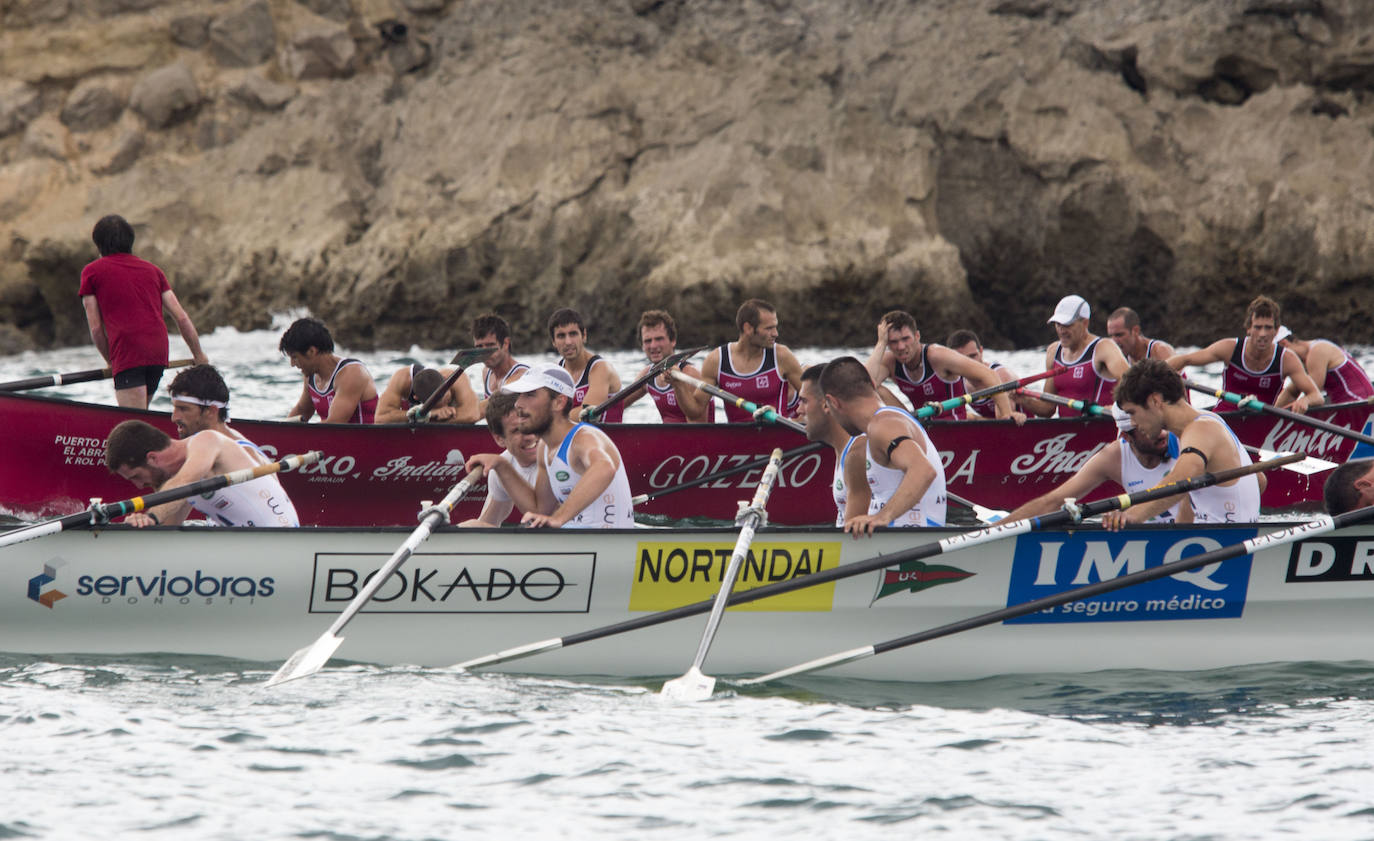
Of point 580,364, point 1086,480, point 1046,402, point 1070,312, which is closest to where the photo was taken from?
point 1086,480

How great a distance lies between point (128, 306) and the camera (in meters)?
10.8

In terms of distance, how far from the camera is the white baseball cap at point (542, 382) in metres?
7.64

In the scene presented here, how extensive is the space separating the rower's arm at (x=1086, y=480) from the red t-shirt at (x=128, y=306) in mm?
6413

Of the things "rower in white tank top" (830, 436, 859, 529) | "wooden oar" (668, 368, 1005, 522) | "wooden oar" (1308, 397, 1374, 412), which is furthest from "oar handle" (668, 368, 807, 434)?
"wooden oar" (1308, 397, 1374, 412)

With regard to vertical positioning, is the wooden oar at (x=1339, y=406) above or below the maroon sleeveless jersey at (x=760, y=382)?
above

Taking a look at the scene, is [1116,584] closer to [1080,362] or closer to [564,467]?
[564,467]

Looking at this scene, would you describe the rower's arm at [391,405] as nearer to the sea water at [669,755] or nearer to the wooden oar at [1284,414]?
the sea water at [669,755]

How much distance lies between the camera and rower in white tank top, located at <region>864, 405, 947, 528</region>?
7543 mm

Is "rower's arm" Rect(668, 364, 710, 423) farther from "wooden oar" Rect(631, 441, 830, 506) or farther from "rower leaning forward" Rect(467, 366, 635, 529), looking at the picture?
"rower leaning forward" Rect(467, 366, 635, 529)

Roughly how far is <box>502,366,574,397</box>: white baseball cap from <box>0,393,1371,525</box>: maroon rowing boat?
3.38 meters

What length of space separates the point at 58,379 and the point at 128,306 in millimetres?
712

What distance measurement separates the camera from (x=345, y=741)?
638 centimetres

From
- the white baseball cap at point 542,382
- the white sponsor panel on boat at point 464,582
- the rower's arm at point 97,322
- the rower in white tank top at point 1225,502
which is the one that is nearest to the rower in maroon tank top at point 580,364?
the rower's arm at point 97,322

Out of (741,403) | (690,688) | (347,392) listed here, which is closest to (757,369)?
(741,403)
